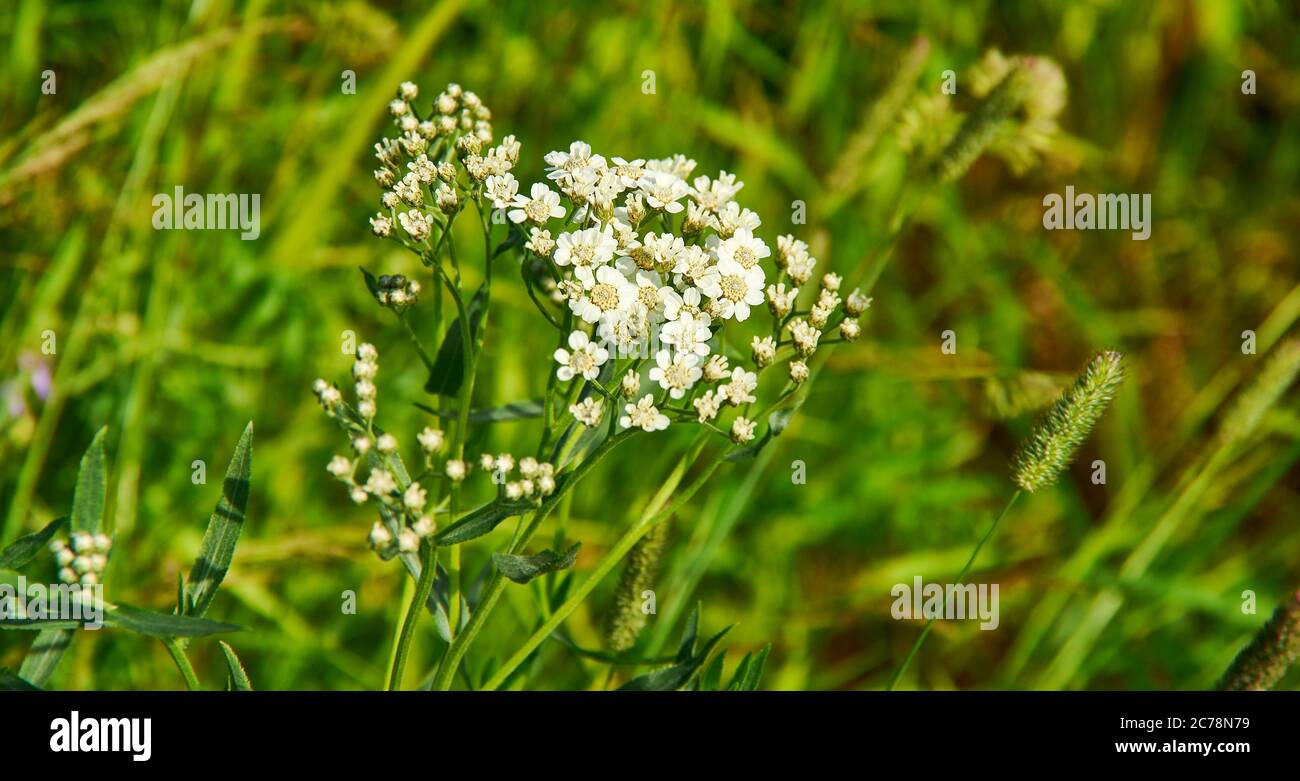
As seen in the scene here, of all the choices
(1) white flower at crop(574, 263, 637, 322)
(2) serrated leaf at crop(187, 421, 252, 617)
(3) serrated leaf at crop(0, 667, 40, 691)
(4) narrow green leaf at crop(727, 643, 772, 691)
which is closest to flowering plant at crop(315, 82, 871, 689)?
(1) white flower at crop(574, 263, 637, 322)

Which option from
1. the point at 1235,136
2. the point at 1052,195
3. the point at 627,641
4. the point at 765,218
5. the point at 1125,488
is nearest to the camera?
the point at 627,641

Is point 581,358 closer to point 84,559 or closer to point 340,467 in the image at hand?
point 340,467

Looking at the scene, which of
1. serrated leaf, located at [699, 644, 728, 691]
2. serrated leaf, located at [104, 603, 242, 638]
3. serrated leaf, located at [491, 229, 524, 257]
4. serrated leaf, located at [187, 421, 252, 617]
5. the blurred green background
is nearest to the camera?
serrated leaf, located at [104, 603, 242, 638]

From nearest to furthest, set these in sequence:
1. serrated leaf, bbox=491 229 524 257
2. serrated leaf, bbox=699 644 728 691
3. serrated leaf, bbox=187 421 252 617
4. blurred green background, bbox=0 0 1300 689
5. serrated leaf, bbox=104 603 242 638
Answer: serrated leaf, bbox=104 603 242 638
serrated leaf, bbox=187 421 252 617
serrated leaf, bbox=491 229 524 257
serrated leaf, bbox=699 644 728 691
blurred green background, bbox=0 0 1300 689

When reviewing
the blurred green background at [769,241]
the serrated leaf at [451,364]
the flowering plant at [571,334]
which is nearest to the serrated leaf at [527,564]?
the flowering plant at [571,334]

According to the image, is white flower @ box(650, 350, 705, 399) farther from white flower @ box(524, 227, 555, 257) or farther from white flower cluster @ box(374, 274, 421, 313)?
white flower cluster @ box(374, 274, 421, 313)

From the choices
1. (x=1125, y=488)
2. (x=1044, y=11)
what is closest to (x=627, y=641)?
(x=1125, y=488)
